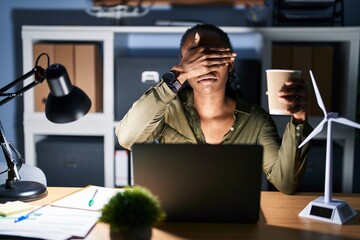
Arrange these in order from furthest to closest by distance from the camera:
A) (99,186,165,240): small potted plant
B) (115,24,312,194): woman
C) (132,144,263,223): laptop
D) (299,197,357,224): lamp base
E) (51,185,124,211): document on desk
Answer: (115,24,312,194): woman
(51,185,124,211): document on desk
(299,197,357,224): lamp base
(132,144,263,223): laptop
(99,186,165,240): small potted plant

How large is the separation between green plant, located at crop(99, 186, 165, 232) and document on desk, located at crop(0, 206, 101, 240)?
16 cm

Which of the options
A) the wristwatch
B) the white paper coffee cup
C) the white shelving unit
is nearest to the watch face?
the wristwatch

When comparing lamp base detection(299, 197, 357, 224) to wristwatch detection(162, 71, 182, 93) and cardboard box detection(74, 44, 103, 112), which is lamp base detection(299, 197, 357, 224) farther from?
cardboard box detection(74, 44, 103, 112)

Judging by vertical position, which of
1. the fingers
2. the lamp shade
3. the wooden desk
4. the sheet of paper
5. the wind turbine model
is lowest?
the wooden desk

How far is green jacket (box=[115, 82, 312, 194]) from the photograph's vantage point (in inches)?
60.4

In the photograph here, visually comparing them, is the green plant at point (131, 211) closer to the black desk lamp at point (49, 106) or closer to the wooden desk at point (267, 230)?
the wooden desk at point (267, 230)

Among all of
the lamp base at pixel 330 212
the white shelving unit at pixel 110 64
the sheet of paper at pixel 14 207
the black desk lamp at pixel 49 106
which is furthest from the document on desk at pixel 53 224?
the white shelving unit at pixel 110 64

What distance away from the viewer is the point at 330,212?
1.29 m

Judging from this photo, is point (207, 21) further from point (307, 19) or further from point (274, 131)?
point (274, 131)

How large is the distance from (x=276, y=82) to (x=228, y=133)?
0.59 metres

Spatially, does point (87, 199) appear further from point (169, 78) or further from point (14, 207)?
point (169, 78)

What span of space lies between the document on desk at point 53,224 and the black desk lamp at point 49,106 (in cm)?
16

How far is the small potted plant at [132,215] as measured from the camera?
1016 mm

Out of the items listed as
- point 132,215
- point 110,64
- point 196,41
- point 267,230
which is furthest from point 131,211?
point 110,64
